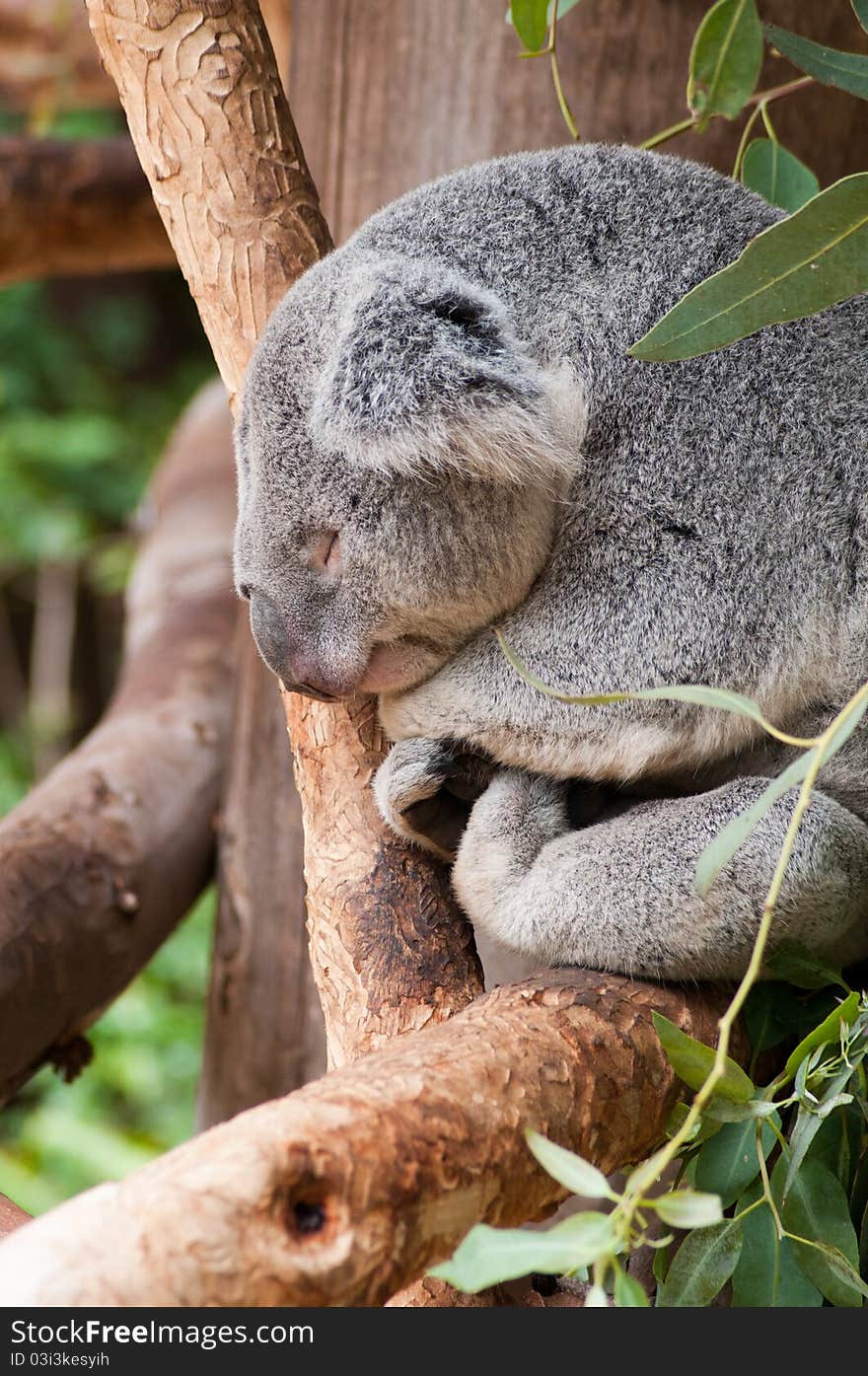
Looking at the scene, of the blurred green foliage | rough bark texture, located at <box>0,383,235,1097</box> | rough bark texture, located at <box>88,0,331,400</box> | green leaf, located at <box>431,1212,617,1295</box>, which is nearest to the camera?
green leaf, located at <box>431,1212,617,1295</box>

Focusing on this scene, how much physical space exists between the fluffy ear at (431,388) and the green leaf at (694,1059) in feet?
2.06

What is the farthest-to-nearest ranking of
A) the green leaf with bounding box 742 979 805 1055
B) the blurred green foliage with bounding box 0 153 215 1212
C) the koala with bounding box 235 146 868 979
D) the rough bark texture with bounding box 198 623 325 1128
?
the blurred green foliage with bounding box 0 153 215 1212
the rough bark texture with bounding box 198 623 325 1128
the green leaf with bounding box 742 979 805 1055
the koala with bounding box 235 146 868 979

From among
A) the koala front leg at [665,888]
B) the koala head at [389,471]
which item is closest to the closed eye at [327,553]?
the koala head at [389,471]

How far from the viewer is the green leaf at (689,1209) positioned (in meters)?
0.87

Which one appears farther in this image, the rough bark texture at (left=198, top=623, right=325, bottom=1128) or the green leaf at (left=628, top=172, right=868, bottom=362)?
the rough bark texture at (left=198, top=623, right=325, bottom=1128)

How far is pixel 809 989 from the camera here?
1.64 metres

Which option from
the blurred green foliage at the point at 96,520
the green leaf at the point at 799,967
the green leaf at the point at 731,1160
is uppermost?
the green leaf at the point at 799,967

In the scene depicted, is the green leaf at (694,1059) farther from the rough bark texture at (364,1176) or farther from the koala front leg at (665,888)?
the koala front leg at (665,888)

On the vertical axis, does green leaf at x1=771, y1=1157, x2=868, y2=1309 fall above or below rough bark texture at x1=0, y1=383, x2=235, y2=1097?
above

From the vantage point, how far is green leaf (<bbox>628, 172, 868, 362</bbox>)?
131 centimetres

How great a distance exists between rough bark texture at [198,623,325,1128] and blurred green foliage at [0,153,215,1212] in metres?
1.60

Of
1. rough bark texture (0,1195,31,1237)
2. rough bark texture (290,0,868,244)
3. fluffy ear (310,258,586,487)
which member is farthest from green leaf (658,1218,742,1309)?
rough bark texture (290,0,868,244)

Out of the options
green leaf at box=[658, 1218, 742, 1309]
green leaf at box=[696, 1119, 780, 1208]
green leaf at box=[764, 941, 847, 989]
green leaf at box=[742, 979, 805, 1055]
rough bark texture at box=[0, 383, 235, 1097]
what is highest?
green leaf at box=[764, 941, 847, 989]

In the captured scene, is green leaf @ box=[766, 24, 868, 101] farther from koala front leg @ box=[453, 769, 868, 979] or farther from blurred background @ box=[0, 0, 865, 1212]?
blurred background @ box=[0, 0, 865, 1212]
